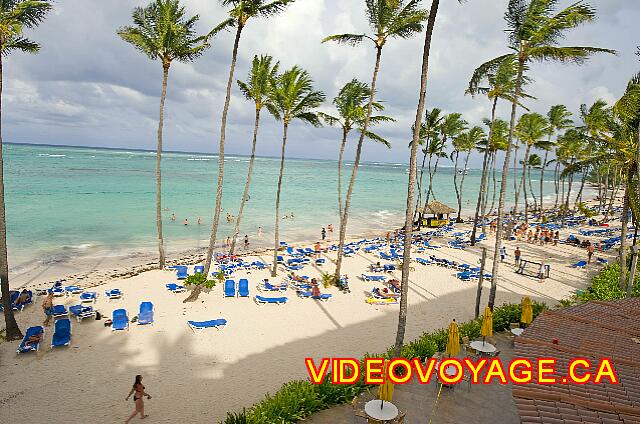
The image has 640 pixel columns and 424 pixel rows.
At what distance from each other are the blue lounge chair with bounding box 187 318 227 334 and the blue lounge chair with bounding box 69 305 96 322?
3751 mm

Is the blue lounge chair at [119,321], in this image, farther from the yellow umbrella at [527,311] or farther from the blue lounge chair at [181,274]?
the yellow umbrella at [527,311]

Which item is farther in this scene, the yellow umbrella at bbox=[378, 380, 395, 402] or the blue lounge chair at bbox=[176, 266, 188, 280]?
the blue lounge chair at bbox=[176, 266, 188, 280]

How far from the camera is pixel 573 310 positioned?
687 centimetres

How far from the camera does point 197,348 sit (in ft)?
37.6

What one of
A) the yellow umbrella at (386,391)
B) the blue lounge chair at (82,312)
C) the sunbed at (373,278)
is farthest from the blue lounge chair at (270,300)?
the yellow umbrella at (386,391)

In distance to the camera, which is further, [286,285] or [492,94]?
[286,285]

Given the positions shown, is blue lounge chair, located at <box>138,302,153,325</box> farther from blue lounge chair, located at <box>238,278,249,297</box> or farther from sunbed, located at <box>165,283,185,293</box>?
blue lounge chair, located at <box>238,278,249,297</box>

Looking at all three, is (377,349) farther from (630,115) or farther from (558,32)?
(630,115)

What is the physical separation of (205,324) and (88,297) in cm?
595

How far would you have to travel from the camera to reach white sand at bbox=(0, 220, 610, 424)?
28.3 feet

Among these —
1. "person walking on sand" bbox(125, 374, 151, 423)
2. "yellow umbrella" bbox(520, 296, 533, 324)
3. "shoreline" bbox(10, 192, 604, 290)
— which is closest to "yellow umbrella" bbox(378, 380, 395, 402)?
"person walking on sand" bbox(125, 374, 151, 423)

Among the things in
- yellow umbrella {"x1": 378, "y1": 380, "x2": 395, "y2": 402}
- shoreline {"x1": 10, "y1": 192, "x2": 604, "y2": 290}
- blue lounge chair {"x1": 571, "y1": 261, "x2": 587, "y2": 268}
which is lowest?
shoreline {"x1": 10, "y1": 192, "x2": 604, "y2": 290}

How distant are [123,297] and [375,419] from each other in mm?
13061

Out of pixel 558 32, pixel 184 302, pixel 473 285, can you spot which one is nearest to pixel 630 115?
pixel 558 32
